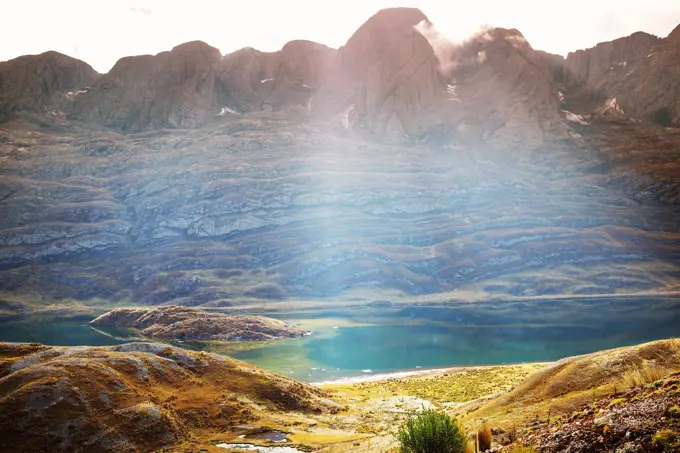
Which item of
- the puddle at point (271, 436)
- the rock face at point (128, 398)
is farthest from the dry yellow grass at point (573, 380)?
the rock face at point (128, 398)

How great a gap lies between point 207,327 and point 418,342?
Result: 2711 inches

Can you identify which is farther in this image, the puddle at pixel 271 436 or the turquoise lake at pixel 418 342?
the turquoise lake at pixel 418 342

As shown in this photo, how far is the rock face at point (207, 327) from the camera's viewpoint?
17050 centimetres

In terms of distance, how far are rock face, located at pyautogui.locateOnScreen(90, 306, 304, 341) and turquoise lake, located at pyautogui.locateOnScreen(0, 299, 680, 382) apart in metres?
9.48

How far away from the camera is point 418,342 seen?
158750 mm

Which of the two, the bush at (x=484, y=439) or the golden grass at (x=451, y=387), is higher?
the bush at (x=484, y=439)

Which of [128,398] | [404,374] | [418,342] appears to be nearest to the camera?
[128,398]

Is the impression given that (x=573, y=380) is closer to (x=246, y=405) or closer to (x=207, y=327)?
(x=246, y=405)

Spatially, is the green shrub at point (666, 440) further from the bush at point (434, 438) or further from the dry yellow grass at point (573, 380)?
the dry yellow grass at point (573, 380)

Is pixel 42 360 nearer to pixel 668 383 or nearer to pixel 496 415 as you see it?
pixel 496 415

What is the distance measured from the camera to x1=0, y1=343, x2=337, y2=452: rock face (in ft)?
132

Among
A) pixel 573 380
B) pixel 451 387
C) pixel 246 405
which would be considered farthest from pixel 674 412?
pixel 451 387

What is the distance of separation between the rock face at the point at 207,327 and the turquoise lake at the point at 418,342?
9477mm

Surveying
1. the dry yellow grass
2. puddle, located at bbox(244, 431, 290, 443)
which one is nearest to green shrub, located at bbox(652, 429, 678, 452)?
the dry yellow grass
